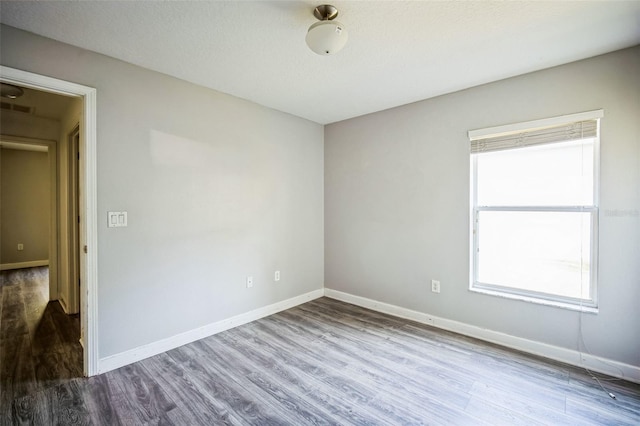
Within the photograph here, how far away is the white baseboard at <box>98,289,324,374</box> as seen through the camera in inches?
88.9

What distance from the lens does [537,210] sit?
254 centimetres

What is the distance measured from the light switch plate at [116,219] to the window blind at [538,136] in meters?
3.29

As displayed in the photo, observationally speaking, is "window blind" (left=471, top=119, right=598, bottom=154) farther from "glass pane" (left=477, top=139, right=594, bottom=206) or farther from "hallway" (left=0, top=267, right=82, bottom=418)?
"hallway" (left=0, top=267, right=82, bottom=418)

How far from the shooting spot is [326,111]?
3543 millimetres

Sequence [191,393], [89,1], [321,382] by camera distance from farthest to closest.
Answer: [321,382]
[191,393]
[89,1]

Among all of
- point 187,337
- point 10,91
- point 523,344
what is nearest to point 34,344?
point 187,337

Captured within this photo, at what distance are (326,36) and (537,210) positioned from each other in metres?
2.37

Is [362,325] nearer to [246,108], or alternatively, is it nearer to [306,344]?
[306,344]

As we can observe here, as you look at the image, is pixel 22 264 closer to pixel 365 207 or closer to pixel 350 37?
pixel 365 207

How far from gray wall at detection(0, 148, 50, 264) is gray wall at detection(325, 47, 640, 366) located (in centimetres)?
615

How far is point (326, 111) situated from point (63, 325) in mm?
3905

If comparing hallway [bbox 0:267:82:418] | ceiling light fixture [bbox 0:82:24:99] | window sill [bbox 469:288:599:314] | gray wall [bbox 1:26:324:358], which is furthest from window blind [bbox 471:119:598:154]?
ceiling light fixture [bbox 0:82:24:99]

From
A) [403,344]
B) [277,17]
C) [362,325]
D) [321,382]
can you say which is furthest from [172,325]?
[277,17]

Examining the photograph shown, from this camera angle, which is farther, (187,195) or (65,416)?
(187,195)
